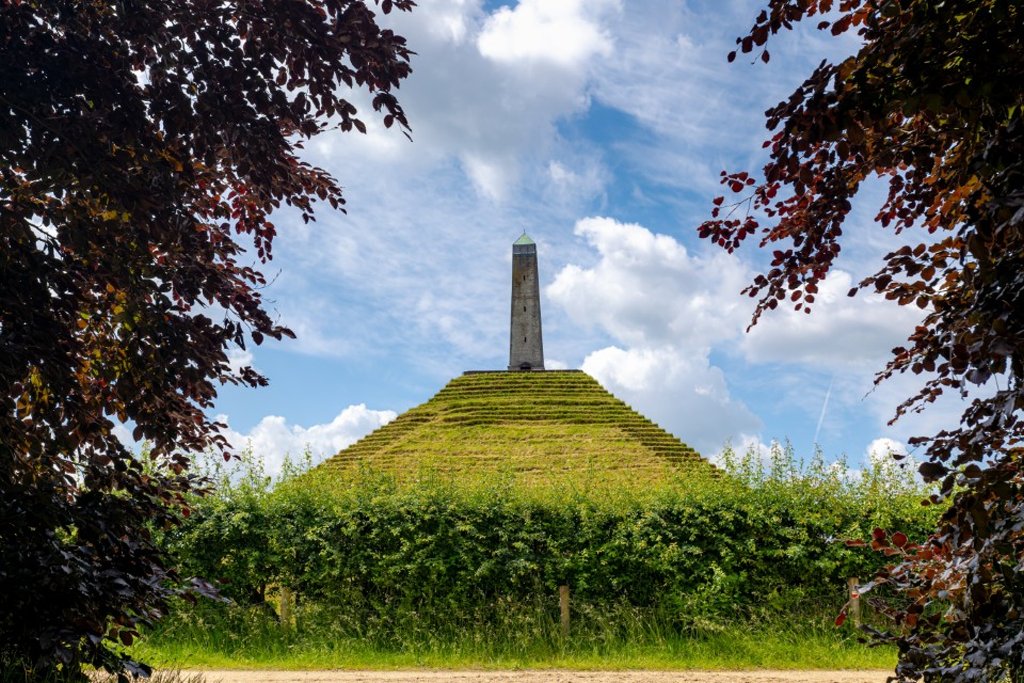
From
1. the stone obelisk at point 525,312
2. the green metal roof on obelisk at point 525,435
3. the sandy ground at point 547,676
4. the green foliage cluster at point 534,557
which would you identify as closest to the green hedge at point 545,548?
the green foliage cluster at point 534,557

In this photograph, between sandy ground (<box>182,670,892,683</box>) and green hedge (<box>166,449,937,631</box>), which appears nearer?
sandy ground (<box>182,670,892,683</box>)

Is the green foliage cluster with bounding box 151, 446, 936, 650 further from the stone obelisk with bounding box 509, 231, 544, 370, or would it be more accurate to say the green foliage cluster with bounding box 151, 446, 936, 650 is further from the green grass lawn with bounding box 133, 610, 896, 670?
the stone obelisk with bounding box 509, 231, 544, 370

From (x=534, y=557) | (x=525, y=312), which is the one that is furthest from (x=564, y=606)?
(x=525, y=312)

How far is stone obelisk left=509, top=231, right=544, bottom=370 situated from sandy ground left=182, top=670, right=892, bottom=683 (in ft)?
132

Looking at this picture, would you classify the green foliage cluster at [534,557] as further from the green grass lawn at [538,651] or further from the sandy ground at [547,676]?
the sandy ground at [547,676]

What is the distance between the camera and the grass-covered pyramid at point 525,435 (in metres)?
30.2

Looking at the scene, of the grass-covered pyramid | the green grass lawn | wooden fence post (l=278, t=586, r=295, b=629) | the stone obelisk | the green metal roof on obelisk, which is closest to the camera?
the green grass lawn

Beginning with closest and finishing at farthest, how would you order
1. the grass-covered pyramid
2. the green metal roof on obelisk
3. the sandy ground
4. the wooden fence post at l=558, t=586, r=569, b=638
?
the sandy ground
the wooden fence post at l=558, t=586, r=569, b=638
the green metal roof on obelisk
the grass-covered pyramid

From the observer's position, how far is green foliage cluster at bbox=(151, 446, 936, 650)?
43.7 ft

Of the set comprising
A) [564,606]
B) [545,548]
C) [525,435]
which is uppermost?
[525,435]

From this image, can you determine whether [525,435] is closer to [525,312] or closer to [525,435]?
[525,435]

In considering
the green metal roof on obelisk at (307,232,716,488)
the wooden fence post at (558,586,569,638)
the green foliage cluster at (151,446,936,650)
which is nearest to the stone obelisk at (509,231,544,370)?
the green metal roof on obelisk at (307,232,716,488)

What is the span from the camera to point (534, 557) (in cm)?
1355

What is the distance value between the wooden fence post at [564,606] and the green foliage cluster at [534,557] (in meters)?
0.15
